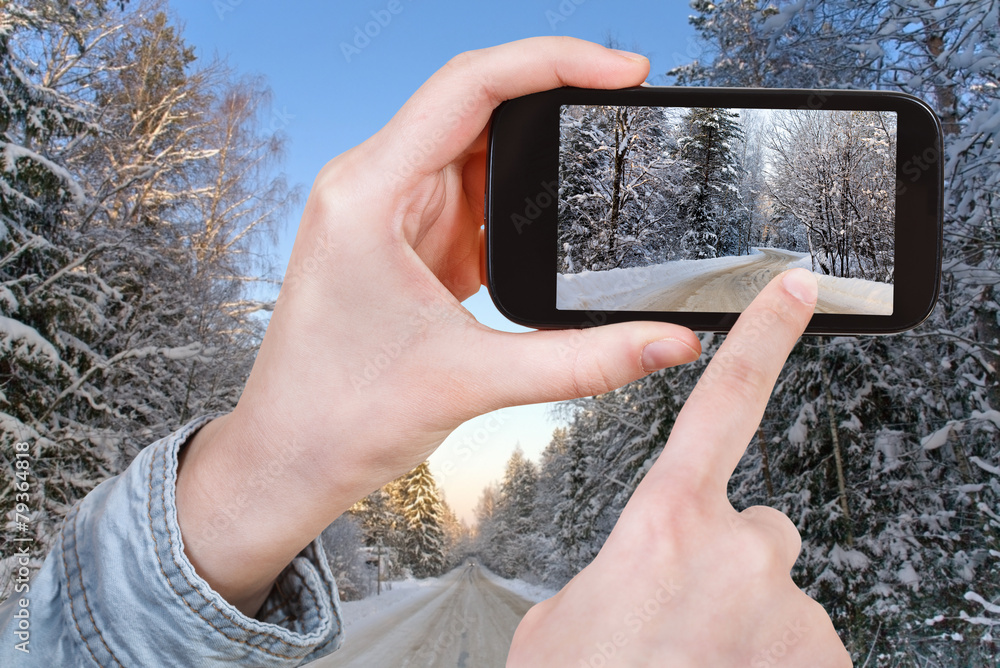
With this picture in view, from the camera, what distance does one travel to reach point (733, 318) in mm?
1106

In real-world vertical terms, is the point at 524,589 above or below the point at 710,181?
below

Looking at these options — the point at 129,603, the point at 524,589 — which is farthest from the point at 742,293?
the point at 524,589

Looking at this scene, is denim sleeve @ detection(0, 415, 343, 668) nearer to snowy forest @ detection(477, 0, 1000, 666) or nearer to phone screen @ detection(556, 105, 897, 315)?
phone screen @ detection(556, 105, 897, 315)

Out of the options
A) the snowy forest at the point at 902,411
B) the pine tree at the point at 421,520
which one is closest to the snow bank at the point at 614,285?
the snowy forest at the point at 902,411

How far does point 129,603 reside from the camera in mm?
849

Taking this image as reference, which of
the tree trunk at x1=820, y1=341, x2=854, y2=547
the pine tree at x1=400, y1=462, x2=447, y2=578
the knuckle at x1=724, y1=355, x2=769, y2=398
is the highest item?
the knuckle at x1=724, y1=355, x2=769, y2=398

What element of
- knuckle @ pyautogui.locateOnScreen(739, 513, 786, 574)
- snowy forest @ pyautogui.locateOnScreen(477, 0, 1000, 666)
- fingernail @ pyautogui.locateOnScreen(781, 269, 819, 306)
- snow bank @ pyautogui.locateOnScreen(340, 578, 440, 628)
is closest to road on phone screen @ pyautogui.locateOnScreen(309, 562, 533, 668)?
snow bank @ pyautogui.locateOnScreen(340, 578, 440, 628)

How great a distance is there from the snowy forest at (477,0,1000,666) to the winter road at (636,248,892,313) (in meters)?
4.08

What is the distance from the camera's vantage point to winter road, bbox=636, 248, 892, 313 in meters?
1.12

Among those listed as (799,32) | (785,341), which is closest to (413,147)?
(785,341)

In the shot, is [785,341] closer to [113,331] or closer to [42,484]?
[42,484]

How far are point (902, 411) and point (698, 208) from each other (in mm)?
7015

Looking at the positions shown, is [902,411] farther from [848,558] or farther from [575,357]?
[575,357]

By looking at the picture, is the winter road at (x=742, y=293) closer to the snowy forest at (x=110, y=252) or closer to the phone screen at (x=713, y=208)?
the phone screen at (x=713, y=208)
